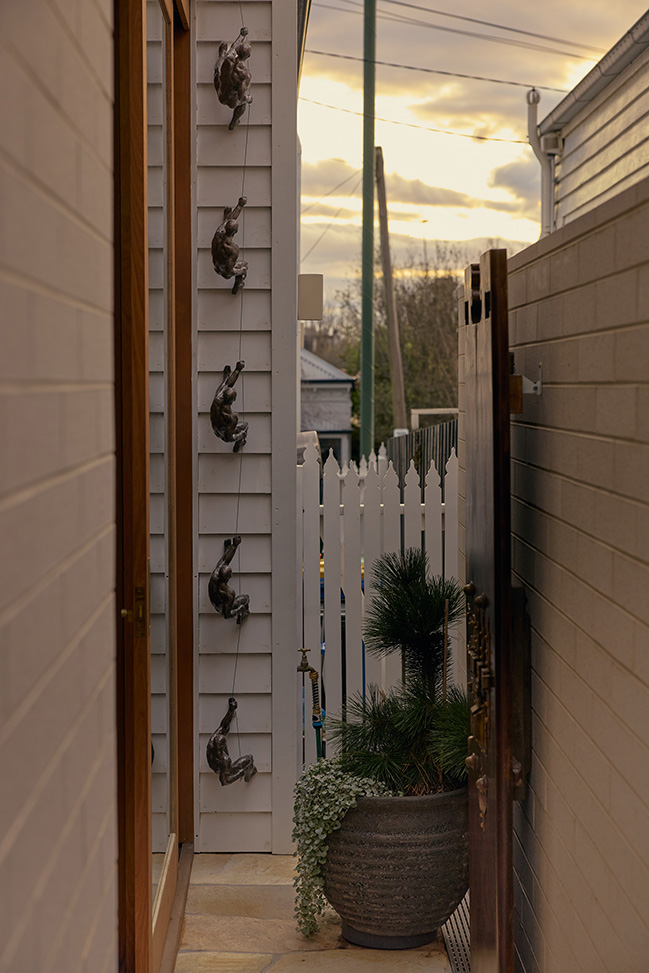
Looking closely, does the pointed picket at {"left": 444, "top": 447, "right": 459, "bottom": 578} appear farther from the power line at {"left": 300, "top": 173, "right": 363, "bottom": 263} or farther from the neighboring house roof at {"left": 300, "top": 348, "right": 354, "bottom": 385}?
the power line at {"left": 300, "top": 173, "right": 363, "bottom": 263}

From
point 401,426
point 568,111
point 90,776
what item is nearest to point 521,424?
point 90,776

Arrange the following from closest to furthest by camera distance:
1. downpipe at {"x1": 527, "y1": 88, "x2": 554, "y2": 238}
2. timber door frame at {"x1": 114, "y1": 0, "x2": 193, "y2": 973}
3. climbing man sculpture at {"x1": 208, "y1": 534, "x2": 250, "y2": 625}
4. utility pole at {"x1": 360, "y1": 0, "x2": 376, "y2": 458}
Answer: timber door frame at {"x1": 114, "y1": 0, "x2": 193, "y2": 973}, climbing man sculpture at {"x1": 208, "y1": 534, "x2": 250, "y2": 625}, downpipe at {"x1": 527, "y1": 88, "x2": 554, "y2": 238}, utility pole at {"x1": 360, "y1": 0, "x2": 376, "y2": 458}

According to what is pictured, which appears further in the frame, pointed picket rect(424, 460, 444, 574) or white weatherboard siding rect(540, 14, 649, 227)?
white weatherboard siding rect(540, 14, 649, 227)

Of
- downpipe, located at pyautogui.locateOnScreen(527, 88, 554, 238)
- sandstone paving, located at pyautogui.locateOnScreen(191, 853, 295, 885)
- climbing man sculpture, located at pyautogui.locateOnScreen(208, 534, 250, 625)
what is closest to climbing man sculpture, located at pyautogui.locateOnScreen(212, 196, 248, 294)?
climbing man sculpture, located at pyautogui.locateOnScreen(208, 534, 250, 625)

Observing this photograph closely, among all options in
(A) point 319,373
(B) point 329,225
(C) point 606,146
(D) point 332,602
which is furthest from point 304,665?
(B) point 329,225

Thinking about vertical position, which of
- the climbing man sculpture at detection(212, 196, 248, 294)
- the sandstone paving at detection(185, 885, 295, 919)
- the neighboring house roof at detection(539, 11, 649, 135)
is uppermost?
the neighboring house roof at detection(539, 11, 649, 135)

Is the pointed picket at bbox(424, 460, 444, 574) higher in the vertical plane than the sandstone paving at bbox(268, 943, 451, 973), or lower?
higher

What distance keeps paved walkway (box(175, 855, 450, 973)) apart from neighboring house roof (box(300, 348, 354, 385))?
13.5 metres

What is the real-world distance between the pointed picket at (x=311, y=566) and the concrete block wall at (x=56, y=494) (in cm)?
219

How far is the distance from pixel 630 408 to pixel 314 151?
54.7ft

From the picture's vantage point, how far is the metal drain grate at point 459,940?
8.61 feet

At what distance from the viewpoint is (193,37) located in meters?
3.22

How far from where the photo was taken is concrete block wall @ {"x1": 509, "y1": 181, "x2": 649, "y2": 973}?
1366 mm

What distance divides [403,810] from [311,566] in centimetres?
124
